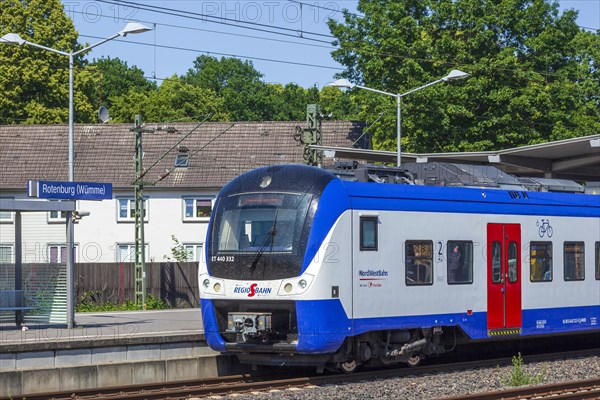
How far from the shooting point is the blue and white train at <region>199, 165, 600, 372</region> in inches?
666

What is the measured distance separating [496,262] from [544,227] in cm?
163

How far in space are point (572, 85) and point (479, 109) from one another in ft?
16.0

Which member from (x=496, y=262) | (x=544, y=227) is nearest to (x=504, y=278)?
(x=496, y=262)

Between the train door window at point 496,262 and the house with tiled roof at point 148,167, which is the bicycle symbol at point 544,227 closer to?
the train door window at point 496,262

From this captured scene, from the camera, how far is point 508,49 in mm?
50375

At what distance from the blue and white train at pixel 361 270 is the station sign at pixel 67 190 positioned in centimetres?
359

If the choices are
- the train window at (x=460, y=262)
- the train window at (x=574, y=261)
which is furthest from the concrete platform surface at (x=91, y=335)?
the train window at (x=574, y=261)

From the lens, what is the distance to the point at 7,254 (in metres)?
20.3

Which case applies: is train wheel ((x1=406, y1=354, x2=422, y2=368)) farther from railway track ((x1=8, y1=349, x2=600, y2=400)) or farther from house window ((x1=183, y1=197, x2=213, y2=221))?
house window ((x1=183, y1=197, x2=213, y2=221))

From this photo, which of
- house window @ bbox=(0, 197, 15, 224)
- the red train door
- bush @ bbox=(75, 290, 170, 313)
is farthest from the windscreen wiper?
bush @ bbox=(75, 290, 170, 313)

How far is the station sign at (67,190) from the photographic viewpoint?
785 inches

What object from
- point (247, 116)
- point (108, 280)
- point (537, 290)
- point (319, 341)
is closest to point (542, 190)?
point (537, 290)

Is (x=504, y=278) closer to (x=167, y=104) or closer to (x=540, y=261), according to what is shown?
(x=540, y=261)

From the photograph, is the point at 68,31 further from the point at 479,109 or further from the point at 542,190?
the point at 542,190
